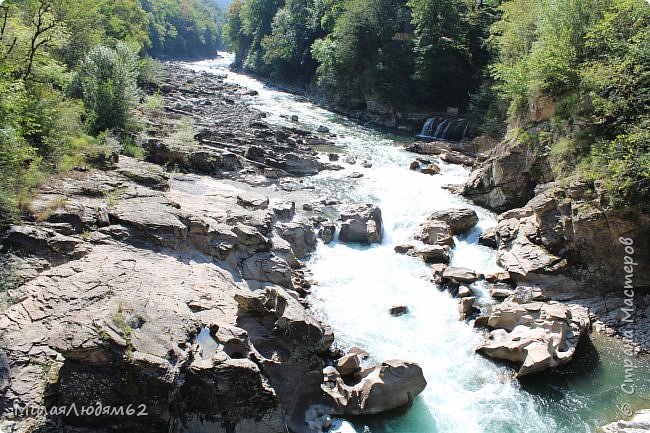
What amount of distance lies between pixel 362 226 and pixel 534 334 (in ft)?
25.6

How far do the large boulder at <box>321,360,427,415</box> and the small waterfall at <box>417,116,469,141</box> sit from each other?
2576 cm

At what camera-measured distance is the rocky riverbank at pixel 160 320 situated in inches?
275

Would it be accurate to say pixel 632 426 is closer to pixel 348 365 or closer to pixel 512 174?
pixel 348 365

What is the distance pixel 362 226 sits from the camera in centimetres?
1745

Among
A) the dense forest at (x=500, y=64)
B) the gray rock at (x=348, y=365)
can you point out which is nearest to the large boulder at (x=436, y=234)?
the dense forest at (x=500, y=64)

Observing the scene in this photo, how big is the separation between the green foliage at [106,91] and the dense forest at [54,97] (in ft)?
0.14

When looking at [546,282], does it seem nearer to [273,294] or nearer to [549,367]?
[549,367]

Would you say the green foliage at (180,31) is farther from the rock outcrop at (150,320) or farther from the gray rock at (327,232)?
the rock outcrop at (150,320)

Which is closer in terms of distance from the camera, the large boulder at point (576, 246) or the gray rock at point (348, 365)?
the gray rock at point (348, 365)

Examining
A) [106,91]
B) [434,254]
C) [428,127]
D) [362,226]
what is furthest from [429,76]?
[106,91]

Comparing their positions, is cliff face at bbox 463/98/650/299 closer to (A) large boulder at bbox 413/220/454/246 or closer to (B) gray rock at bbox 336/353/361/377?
(A) large boulder at bbox 413/220/454/246

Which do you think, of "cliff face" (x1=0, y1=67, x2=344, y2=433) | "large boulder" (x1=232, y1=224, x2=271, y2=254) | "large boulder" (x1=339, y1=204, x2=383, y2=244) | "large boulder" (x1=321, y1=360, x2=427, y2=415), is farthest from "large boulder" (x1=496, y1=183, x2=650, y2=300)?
"large boulder" (x1=232, y1=224, x2=271, y2=254)

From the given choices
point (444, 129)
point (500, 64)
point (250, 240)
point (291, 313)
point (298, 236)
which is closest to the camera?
point (291, 313)

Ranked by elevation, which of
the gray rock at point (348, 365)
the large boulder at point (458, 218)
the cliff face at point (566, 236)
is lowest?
the gray rock at point (348, 365)
